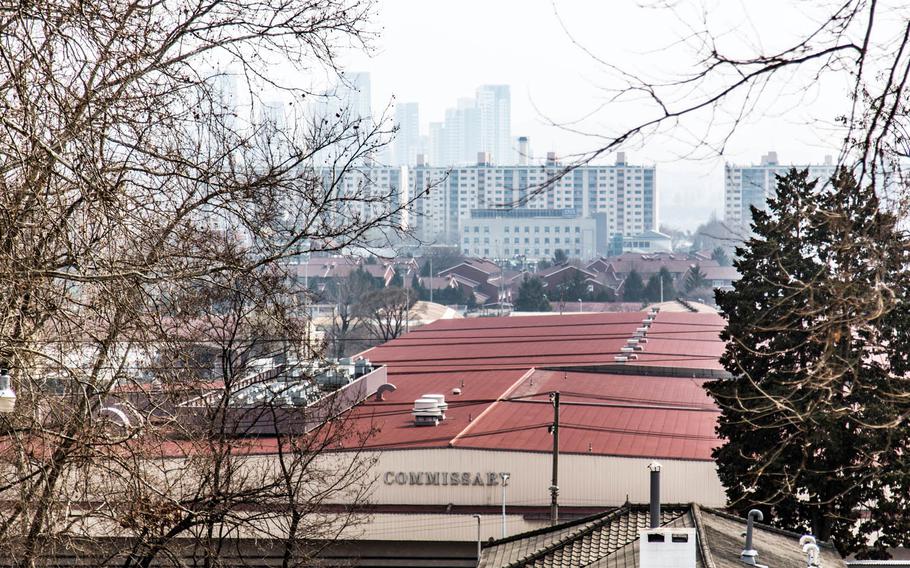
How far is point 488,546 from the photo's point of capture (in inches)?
553

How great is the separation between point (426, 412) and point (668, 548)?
15.0 meters

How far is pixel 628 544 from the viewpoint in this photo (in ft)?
39.6

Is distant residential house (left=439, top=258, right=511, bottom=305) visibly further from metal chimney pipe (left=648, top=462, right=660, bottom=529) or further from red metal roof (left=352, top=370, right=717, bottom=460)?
metal chimney pipe (left=648, top=462, right=660, bottom=529)

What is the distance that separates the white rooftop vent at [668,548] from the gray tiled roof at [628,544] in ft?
1.12

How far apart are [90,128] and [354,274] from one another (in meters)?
70.2

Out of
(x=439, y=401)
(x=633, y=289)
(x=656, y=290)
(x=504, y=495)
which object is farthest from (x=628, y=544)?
(x=656, y=290)

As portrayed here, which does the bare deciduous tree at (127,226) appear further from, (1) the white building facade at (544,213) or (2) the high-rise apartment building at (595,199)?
(2) the high-rise apartment building at (595,199)

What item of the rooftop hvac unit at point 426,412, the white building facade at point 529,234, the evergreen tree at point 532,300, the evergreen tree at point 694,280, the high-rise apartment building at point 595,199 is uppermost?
the high-rise apartment building at point 595,199

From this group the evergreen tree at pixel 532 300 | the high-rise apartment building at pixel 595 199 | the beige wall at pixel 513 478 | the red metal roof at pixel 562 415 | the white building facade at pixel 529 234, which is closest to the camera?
the beige wall at pixel 513 478

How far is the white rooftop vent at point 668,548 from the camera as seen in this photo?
1066cm

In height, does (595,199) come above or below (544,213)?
above

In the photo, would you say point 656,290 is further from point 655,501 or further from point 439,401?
point 655,501

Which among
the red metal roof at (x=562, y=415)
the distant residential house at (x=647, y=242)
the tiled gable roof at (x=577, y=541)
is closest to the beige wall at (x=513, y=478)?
the red metal roof at (x=562, y=415)

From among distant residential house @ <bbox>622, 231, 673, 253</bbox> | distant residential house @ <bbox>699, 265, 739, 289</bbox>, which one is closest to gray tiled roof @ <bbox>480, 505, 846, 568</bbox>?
distant residential house @ <bbox>699, 265, 739, 289</bbox>
